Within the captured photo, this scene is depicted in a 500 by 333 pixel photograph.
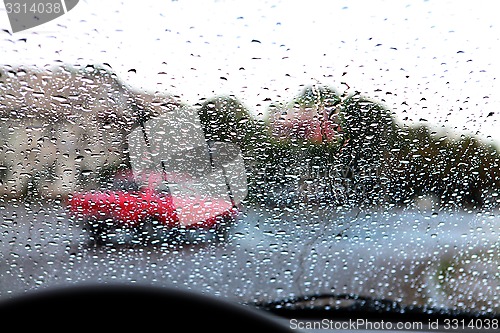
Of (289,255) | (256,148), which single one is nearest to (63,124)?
(256,148)

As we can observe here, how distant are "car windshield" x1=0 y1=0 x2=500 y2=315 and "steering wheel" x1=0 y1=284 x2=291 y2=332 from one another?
1978 millimetres

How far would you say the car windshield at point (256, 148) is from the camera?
10.3ft

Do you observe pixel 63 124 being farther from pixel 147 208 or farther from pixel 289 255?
pixel 289 255

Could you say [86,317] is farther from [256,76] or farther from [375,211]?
[375,211]

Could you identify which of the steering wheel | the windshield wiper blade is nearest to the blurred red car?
the windshield wiper blade

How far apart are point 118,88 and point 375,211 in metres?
1.82

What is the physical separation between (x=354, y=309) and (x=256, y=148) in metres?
1.21

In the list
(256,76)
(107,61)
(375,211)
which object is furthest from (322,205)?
(107,61)

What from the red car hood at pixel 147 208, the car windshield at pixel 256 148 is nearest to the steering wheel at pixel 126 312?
the car windshield at pixel 256 148

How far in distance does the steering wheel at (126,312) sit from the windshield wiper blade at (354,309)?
2101mm

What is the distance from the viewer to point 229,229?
3609mm

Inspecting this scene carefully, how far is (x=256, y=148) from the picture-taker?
11.4 feet

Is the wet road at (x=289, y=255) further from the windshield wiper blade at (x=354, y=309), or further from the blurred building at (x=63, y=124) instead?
the blurred building at (x=63, y=124)

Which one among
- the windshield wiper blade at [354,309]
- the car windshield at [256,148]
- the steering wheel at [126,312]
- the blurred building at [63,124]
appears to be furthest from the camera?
the windshield wiper blade at [354,309]
